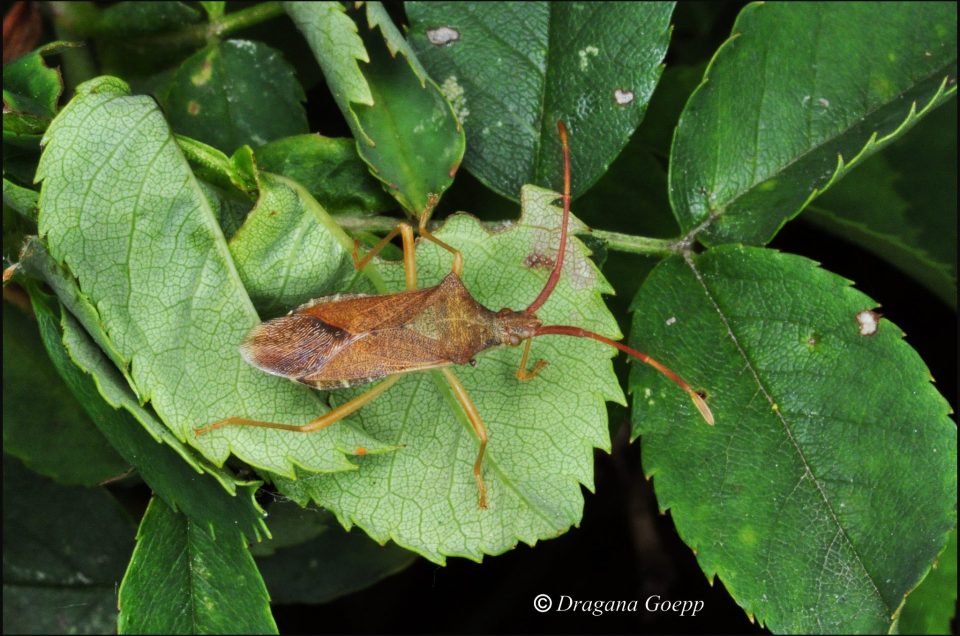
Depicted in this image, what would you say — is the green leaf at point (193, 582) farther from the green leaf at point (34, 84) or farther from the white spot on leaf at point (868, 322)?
the white spot on leaf at point (868, 322)

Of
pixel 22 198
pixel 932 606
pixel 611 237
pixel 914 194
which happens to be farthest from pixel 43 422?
pixel 914 194

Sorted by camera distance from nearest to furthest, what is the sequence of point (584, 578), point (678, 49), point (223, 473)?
point (223, 473), point (584, 578), point (678, 49)

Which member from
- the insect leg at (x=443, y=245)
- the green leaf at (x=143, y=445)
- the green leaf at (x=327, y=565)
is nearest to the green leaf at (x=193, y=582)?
the green leaf at (x=143, y=445)

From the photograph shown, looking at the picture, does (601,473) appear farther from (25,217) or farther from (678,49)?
(25,217)

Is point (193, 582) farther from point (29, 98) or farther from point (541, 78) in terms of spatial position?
point (541, 78)

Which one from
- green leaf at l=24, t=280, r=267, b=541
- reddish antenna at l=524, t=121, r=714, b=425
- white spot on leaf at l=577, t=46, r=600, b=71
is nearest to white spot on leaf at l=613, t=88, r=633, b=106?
white spot on leaf at l=577, t=46, r=600, b=71

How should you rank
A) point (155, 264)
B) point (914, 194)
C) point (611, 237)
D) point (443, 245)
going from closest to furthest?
point (155, 264) < point (443, 245) < point (611, 237) < point (914, 194)

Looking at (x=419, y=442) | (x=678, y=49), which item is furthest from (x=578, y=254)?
(x=678, y=49)

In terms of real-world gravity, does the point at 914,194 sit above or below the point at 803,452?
above
